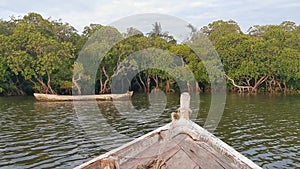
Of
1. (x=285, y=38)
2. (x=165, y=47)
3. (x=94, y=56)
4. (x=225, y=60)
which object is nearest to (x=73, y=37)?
(x=94, y=56)

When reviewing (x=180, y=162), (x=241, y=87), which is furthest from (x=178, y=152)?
(x=241, y=87)

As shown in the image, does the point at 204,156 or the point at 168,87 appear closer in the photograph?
the point at 204,156

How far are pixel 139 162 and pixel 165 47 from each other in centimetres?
2900

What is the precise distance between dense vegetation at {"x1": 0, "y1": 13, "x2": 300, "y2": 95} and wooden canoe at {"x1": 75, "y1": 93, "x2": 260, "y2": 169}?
92.2ft

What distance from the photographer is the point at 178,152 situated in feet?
14.5

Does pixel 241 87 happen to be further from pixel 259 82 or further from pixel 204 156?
pixel 204 156

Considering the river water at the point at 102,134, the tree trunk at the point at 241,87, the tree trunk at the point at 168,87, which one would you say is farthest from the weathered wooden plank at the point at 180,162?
the tree trunk at the point at 168,87

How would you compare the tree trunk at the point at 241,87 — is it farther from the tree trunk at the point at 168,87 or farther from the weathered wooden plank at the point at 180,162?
the weathered wooden plank at the point at 180,162

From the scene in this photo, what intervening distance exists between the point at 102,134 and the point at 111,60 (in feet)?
78.1

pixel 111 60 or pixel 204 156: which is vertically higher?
pixel 111 60

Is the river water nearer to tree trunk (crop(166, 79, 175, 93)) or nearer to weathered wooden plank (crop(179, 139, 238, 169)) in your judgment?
weathered wooden plank (crop(179, 139, 238, 169))

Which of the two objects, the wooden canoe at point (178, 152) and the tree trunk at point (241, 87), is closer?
the wooden canoe at point (178, 152)

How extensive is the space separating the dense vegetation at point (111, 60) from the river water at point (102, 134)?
13.8 m

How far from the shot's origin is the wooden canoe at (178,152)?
13.5 ft
